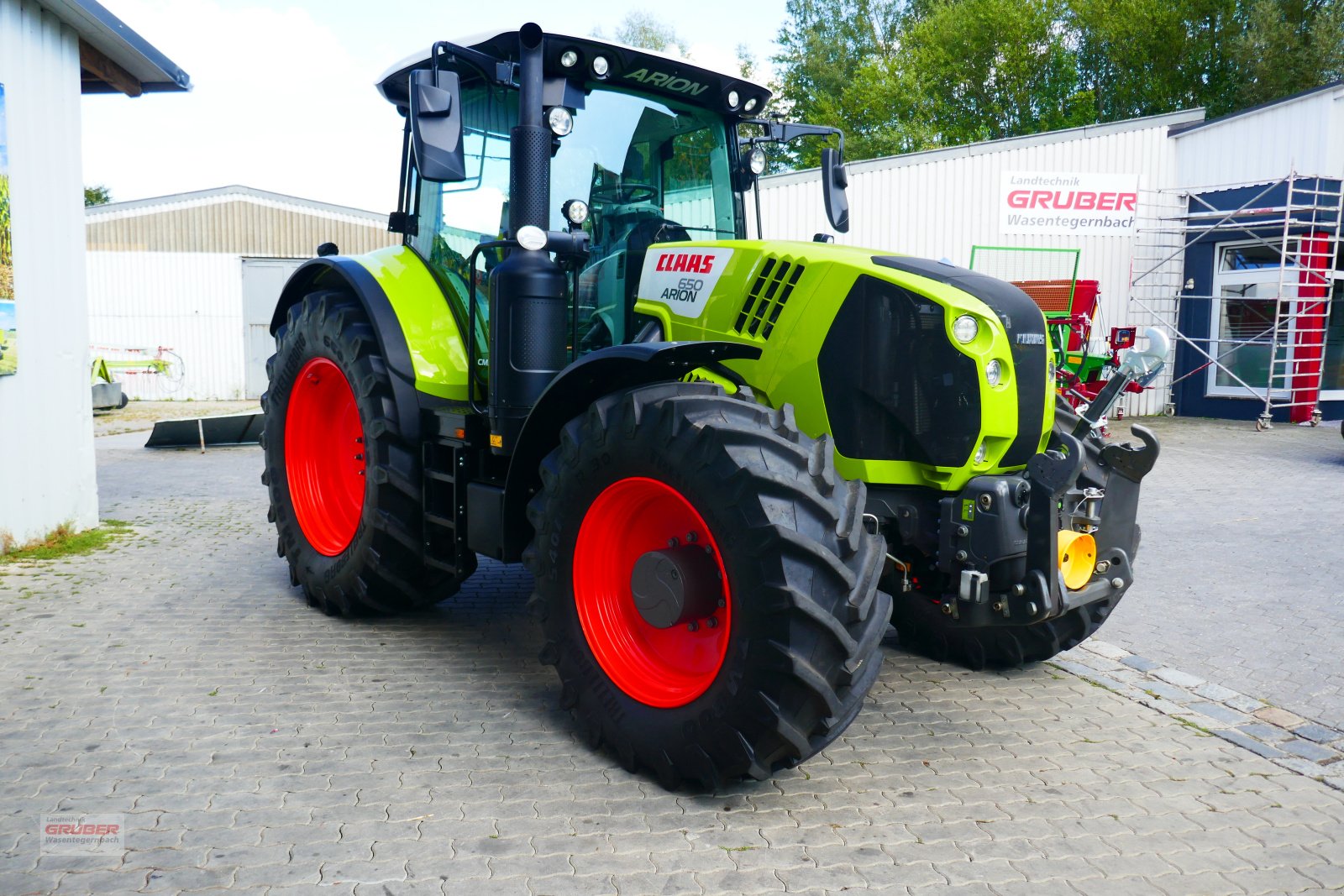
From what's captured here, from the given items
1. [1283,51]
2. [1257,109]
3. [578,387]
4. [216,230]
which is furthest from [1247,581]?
[1283,51]

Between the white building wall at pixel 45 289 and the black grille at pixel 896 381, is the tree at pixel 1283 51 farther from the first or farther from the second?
the black grille at pixel 896 381

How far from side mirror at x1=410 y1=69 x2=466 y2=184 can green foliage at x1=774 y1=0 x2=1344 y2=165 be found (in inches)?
1217

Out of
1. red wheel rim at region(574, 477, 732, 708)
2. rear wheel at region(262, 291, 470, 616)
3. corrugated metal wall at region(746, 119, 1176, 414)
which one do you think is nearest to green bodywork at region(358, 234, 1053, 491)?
red wheel rim at region(574, 477, 732, 708)

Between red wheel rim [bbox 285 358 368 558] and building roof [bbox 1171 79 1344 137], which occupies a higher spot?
building roof [bbox 1171 79 1344 137]

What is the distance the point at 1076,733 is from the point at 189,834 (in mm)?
3024

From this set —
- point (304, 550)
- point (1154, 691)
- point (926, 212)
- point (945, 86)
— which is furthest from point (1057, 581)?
point (945, 86)

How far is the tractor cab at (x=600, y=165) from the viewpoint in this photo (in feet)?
14.5

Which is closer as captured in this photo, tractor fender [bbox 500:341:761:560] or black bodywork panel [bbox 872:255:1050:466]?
tractor fender [bbox 500:341:761:560]

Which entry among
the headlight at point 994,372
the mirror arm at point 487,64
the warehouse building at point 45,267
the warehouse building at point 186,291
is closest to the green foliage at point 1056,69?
the warehouse building at point 186,291

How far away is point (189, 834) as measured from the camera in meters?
3.08

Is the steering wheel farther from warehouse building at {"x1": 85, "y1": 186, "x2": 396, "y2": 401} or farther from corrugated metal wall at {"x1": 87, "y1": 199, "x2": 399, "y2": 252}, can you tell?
warehouse building at {"x1": 85, "y1": 186, "x2": 396, "y2": 401}

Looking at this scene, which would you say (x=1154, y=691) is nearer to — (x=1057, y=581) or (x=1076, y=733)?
(x=1076, y=733)

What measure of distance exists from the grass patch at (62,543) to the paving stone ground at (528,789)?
6.03ft

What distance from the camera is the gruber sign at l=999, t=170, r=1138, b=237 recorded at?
1733cm
